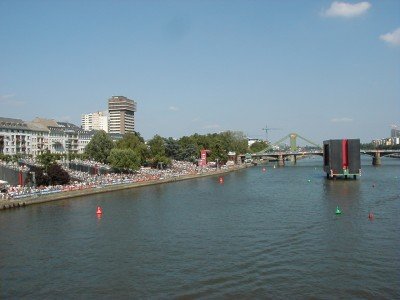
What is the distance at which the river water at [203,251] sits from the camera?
57.5ft

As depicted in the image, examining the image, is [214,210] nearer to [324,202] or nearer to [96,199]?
[324,202]

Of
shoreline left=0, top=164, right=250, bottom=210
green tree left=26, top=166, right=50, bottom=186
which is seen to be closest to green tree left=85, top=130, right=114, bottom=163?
shoreline left=0, top=164, right=250, bottom=210

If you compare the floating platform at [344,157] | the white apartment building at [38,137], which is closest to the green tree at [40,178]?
the white apartment building at [38,137]

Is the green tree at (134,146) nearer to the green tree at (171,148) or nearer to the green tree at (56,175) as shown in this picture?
the green tree at (171,148)

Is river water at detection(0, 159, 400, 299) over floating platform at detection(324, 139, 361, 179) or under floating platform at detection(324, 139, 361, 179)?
under

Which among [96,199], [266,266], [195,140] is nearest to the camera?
[266,266]

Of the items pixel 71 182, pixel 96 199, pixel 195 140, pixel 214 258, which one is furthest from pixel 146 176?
pixel 195 140

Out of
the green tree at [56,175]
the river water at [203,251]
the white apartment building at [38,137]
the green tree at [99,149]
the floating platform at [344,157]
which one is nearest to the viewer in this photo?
the river water at [203,251]

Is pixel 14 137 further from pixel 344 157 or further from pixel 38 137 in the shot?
pixel 344 157

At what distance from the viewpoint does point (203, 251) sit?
22.6m

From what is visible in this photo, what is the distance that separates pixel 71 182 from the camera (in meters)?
53.1

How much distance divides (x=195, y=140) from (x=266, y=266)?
4020 inches

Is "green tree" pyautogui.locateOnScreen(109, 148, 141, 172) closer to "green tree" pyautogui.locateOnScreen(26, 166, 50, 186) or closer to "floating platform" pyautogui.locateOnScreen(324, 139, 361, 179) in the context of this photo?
"green tree" pyautogui.locateOnScreen(26, 166, 50, 186)

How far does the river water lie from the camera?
17516mm
